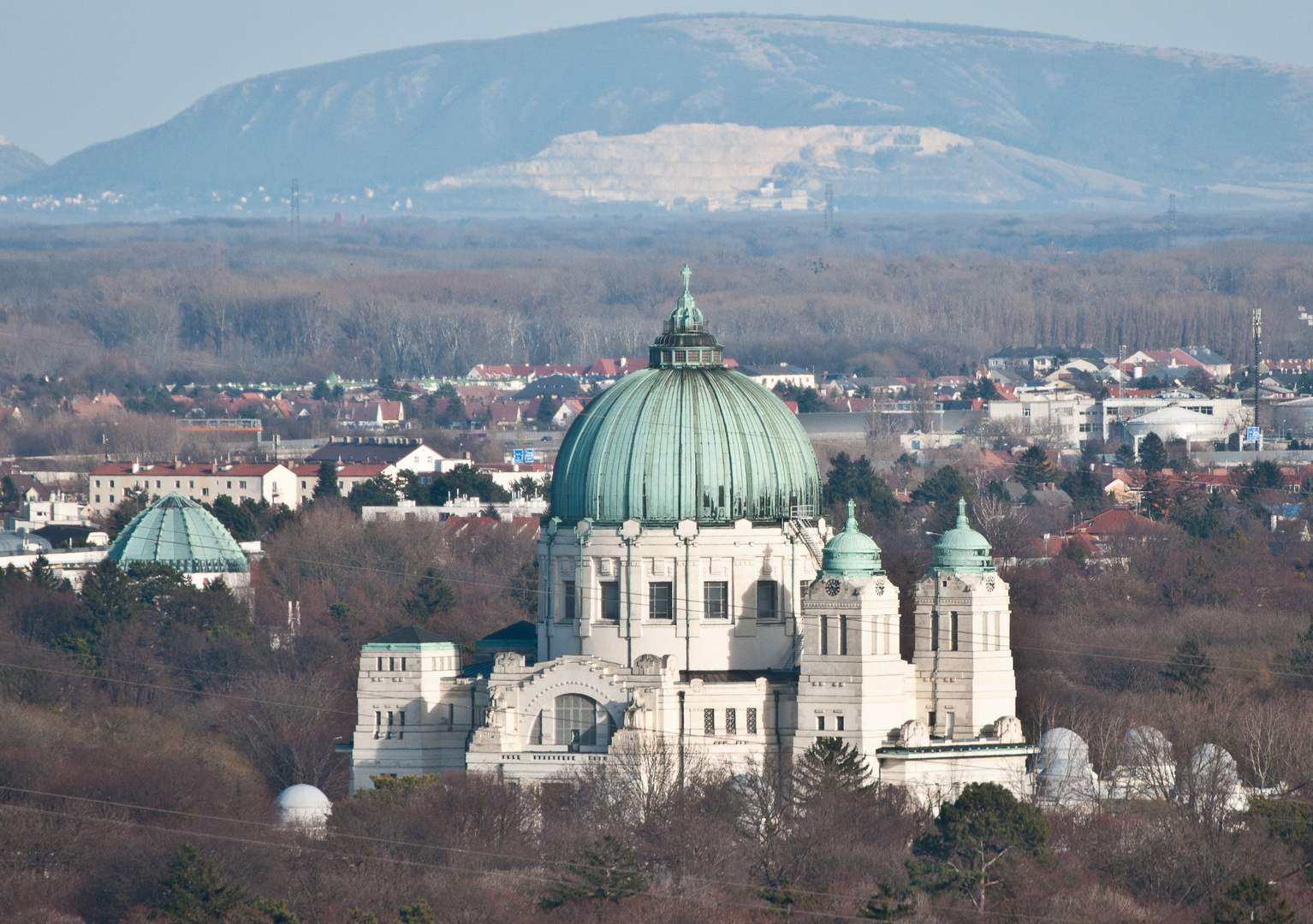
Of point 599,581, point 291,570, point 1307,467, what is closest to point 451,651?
point 599,581

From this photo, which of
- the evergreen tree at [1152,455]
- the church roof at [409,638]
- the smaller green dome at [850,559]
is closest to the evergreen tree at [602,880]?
the smaller green dome at [850,559]

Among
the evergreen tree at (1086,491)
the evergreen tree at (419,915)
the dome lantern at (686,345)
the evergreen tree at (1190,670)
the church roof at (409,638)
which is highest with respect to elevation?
the dome lantern at (686,345)

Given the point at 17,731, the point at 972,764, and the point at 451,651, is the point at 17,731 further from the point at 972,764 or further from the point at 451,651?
the point at 972,764

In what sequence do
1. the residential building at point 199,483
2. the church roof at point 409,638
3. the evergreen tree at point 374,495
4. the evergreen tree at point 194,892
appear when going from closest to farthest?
the evergreen tree at point 194,892
the church roof at point 409,638
the evergreen tree at point 374,495
the residential building at point 199,483

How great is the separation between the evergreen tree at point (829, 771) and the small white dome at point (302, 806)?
31.4ft

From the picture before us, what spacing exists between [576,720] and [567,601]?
3.47 metres

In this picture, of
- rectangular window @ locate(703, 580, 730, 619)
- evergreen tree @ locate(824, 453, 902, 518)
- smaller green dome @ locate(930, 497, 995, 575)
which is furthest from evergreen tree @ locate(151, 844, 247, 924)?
evergreen tree @ locate(824, 453, 902, 518)

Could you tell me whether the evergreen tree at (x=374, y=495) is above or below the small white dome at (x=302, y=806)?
above

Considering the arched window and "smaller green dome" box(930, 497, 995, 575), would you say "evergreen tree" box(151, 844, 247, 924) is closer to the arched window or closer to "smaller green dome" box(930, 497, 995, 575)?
the arched window

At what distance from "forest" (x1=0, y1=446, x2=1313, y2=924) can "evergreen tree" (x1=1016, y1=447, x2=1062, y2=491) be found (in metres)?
66.9

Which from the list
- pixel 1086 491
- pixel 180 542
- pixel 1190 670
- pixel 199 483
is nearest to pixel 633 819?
pixel 1190 670

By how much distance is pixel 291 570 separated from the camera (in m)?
121

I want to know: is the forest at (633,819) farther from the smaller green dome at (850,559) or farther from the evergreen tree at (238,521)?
the evergreen tree at (238,521)

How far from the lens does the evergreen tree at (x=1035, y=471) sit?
165 m
